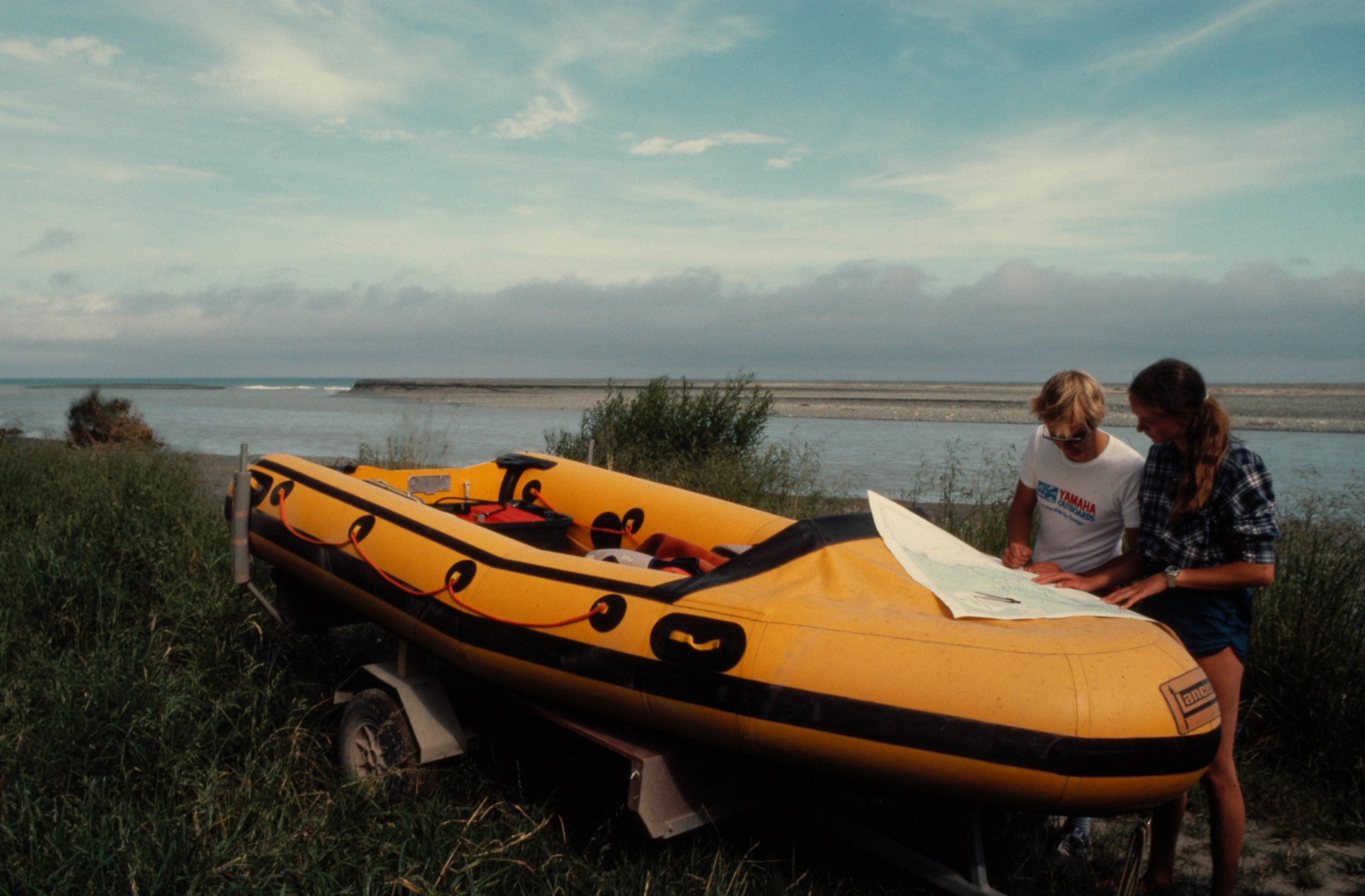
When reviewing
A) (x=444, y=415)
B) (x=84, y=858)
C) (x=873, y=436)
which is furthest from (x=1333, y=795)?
(x=444, y=415)

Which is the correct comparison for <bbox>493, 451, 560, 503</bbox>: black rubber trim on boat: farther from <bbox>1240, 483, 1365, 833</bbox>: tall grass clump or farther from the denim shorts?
<bbox>1240, 483, 1365, 833</bbox>: tall grass clump

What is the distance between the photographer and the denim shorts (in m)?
2.97

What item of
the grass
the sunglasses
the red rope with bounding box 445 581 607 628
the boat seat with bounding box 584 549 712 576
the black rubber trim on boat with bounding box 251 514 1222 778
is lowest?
the grass

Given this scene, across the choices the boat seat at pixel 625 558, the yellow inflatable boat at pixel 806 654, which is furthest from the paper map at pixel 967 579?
the boat seat at pixel 625 558

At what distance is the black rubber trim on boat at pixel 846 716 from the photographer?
2439mm

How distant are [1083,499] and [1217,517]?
50 cm

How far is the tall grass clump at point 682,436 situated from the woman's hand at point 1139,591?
580cm

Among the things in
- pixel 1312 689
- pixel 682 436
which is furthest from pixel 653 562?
pixel 682 436

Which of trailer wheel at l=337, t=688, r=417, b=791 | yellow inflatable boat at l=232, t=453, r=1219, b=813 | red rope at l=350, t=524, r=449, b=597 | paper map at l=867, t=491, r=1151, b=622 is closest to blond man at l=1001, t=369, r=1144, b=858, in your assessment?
paper map at l=867, t=491, r=1151, b=622

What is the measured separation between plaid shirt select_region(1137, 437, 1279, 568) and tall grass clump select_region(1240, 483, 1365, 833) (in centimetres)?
173

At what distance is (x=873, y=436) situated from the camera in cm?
2262

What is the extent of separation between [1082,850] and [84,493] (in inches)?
253

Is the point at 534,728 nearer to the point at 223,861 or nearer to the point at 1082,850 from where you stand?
the point at 223,861

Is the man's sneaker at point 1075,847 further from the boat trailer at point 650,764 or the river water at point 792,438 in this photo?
the river water at point 792,438
